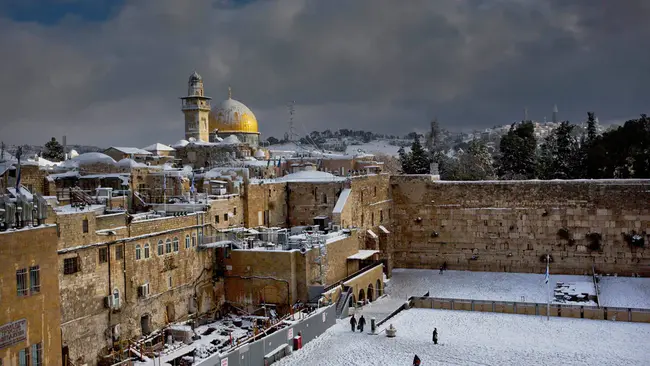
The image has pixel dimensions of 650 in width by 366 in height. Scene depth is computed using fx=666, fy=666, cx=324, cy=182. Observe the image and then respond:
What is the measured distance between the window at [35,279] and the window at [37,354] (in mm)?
1410

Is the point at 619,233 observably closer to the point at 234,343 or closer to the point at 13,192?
the point at 234,343

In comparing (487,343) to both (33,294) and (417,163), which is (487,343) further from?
(417,163)

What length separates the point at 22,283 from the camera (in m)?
17.5

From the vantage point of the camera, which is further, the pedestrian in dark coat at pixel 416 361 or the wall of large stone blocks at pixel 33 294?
the pedestrian in dark coat at pixel 416 361

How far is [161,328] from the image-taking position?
25.6 metres

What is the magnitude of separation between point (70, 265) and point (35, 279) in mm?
3947

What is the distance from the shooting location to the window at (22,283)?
1738cm

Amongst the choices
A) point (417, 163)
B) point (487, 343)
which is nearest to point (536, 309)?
point (487, 343)

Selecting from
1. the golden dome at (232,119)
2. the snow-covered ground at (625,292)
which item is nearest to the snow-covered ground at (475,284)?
the snow-covered ground at (625,292)

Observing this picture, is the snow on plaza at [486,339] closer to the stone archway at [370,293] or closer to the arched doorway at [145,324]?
the stone archway at [370,293]

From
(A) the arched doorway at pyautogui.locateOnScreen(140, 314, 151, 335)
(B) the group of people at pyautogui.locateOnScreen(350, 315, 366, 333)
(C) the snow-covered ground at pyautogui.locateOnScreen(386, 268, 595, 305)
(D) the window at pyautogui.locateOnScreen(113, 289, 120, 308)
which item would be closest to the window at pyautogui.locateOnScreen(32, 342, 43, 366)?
(D) the window at pyautogui.locateOnScreen(113, 289, 120, 308)

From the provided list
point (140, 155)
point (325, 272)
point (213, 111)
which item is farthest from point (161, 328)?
point (213, 111)

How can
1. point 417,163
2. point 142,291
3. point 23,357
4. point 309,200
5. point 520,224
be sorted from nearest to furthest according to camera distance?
point 23,357 → point 142,291 → point 309,200 → point 520,224 → point 417,163

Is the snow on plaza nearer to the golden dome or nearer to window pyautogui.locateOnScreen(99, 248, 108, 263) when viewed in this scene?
window pyautogui.locateOnScreen(99, 248, 108, 263)
